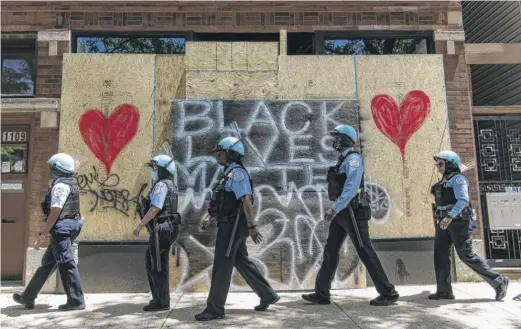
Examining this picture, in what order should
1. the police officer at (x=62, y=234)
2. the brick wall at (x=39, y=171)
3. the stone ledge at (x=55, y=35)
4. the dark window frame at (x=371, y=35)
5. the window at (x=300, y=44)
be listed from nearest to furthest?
the police officer at (x=62, y=234) → the brick wall at (x=39, y=171) → the stone ledge at (x=55, y=35) → the dark window frame at (x=371, y=35) → the window at (x=300, y=44)

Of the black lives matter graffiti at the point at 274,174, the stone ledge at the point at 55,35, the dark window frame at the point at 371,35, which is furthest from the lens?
the dark window frame at the point at 371,35

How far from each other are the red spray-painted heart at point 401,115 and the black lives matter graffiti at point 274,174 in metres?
0.45

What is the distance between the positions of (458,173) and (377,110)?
178 cm

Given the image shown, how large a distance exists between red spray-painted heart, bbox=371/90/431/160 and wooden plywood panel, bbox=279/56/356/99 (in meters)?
0.45

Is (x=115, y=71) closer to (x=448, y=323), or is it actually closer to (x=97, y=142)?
(x=97, y=142)

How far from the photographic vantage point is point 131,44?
672 centimetres

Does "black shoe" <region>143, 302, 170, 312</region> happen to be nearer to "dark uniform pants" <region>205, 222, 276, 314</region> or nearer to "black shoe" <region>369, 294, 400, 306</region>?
"dark uniform pants" <region>205, 222, 276, 314</region>

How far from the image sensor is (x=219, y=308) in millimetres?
4203

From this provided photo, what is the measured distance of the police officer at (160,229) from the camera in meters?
4.46

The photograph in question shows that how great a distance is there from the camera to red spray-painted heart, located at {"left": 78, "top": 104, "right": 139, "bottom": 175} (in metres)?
6.13

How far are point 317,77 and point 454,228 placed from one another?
2.91 meters

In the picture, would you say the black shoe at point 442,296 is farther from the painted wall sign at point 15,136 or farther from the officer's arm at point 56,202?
the painted wall sign at point 15,136

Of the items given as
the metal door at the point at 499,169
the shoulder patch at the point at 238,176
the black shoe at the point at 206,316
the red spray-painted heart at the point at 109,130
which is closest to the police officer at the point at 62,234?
the red spray-painted heart at the point at 109,130

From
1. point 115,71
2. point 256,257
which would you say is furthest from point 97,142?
point 256,257
